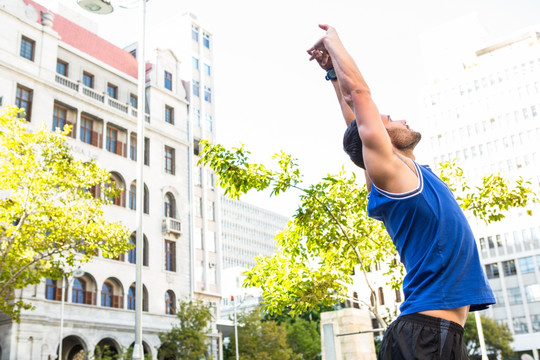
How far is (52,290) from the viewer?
3419cm

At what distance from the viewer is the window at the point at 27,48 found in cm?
3672

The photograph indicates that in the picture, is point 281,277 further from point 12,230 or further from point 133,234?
point 133,234

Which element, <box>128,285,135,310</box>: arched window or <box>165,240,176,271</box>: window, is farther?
<box>165,240,176,271</box>: window

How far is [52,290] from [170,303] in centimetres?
1021

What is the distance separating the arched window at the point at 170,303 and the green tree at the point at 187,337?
2.34m

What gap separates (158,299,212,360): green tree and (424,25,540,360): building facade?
39435 millimetres

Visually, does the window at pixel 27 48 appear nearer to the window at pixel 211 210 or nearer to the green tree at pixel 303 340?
the window at pixel 211 210

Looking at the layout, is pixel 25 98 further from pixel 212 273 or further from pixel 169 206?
pixel 212 273

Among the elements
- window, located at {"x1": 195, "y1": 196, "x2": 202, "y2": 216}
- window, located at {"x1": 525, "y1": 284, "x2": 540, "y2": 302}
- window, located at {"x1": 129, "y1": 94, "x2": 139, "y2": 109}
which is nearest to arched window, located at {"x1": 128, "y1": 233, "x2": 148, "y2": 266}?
window, located at {"x1": 195, "y1": 196, "x2": 202, "y2": 216}

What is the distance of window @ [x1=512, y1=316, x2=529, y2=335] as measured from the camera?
69438mm

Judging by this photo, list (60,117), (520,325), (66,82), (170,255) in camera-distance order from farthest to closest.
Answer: (520,325) → (170,255) → (66,82) → (60,117)

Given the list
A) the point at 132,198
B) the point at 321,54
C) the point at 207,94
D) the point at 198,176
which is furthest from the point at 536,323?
the point at 321,54

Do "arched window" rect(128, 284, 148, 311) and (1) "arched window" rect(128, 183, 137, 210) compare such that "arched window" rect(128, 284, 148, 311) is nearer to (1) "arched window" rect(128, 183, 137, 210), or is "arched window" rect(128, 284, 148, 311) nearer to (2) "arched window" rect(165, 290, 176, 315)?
(2) "arched window" rect(165, 290, 176, 315)

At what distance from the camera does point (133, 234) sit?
4069cm
